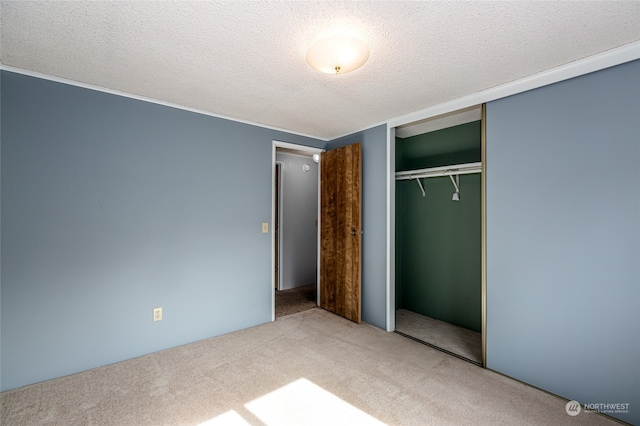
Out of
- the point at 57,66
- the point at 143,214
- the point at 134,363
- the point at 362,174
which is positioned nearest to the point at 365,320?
the point at 362,174

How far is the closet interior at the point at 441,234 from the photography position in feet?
10.6

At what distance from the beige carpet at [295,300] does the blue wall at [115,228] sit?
2.10ft

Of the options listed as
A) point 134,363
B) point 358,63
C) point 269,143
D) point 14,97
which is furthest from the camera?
point 269,143

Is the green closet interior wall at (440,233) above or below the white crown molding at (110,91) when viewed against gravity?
below

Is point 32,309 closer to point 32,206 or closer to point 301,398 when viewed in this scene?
point 32,206

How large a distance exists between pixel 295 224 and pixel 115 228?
9.91 feet

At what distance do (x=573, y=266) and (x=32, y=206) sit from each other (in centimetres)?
407

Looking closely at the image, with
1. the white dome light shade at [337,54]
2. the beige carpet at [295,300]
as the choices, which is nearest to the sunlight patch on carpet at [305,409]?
the beige carpet at [295,300]

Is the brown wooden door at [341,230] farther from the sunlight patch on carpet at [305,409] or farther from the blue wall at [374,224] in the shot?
the sunlight patch on carpet at [305,409]

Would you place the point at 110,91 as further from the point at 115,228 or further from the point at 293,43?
the point at 293,43

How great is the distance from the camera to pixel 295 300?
4.38m

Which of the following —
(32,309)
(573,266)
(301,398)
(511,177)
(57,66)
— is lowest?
(301,398)

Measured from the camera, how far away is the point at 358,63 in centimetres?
178

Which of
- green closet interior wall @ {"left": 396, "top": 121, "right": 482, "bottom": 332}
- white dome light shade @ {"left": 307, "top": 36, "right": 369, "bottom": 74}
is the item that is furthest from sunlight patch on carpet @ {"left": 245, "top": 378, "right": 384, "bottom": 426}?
white dome light shade @ {"left": 307, "top": 36, "right": 369, "bottom": 74}
